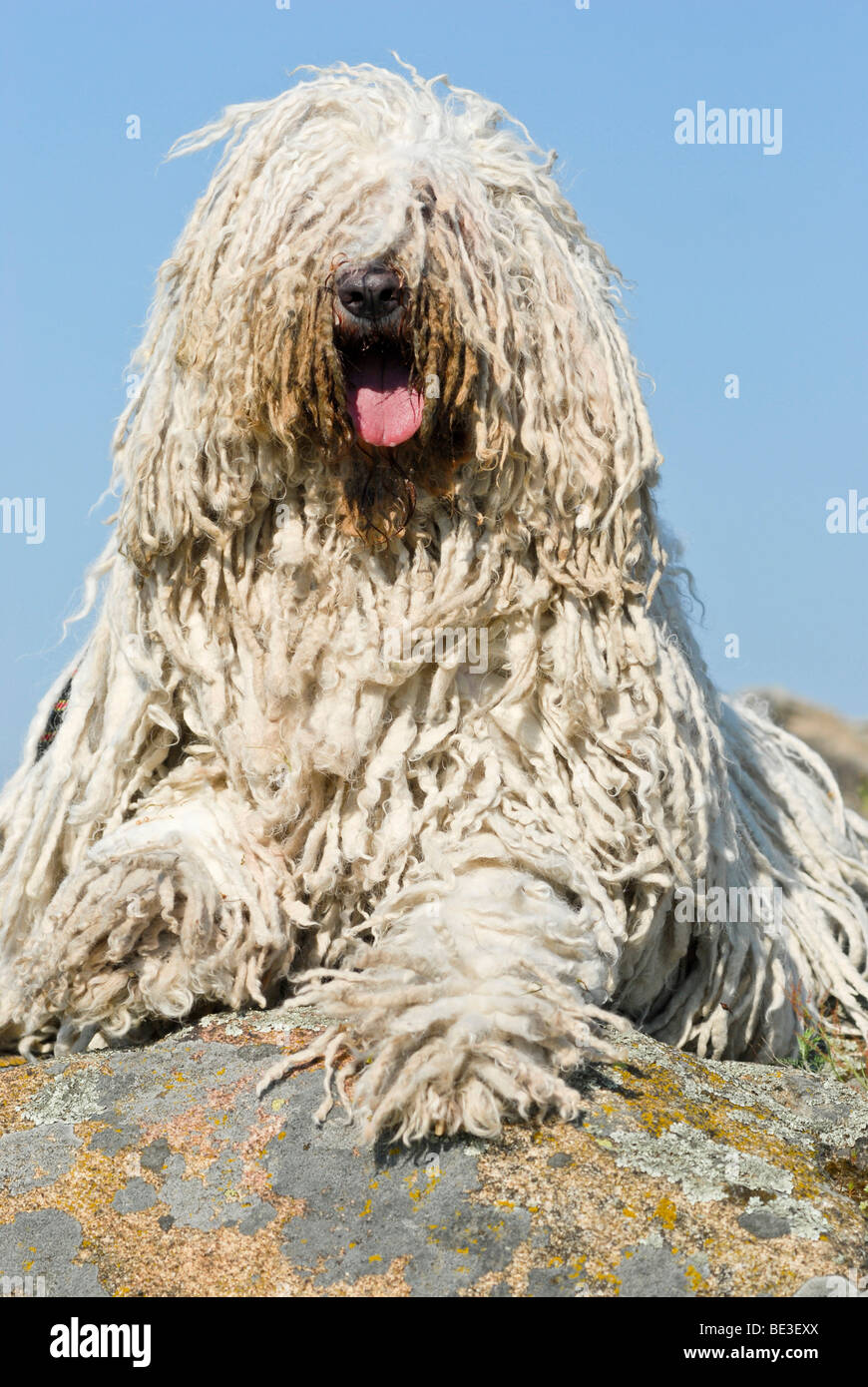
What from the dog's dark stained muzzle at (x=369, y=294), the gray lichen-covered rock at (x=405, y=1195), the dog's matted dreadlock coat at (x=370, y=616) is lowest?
the gray lichen-covered rock at (x=405, y=1195)

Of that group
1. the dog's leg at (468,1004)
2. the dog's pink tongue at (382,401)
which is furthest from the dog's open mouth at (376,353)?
the dog's leg at (468,1004)

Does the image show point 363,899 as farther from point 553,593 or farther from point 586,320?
point 586,320

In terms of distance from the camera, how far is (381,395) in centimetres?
392

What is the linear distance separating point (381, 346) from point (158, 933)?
1.53 meters

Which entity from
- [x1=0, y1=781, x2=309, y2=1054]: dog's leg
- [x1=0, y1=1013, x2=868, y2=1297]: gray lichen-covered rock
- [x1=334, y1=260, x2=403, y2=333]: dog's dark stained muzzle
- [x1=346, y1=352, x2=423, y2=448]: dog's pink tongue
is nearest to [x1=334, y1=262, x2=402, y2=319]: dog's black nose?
[x1=334, y1=260, x2=403, y2=333]: dog's dark stained muzzle

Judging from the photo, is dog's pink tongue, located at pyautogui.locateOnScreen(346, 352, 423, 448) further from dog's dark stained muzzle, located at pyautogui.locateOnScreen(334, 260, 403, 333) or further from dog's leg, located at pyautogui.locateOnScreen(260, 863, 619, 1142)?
dog's leg, located at pyautogui.locateOnScreen(260, 863, 619, 1142)

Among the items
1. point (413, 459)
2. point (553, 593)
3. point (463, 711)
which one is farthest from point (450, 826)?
point (413, 459)

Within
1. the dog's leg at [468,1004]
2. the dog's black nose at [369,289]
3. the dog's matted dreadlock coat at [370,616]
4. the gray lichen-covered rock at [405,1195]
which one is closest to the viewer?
the gray lichen-covered rock at [405,1195]

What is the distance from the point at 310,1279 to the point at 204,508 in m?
2.01

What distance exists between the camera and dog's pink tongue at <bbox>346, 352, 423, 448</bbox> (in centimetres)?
392

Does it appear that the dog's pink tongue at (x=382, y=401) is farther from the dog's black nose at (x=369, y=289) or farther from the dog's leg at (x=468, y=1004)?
the dog's leg at (x=468, y=1004)

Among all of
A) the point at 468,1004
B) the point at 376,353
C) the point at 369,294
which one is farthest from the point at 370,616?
the point at 468,1004

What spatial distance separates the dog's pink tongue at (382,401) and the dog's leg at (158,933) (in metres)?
1.10

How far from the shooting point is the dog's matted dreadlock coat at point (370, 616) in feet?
12.9
